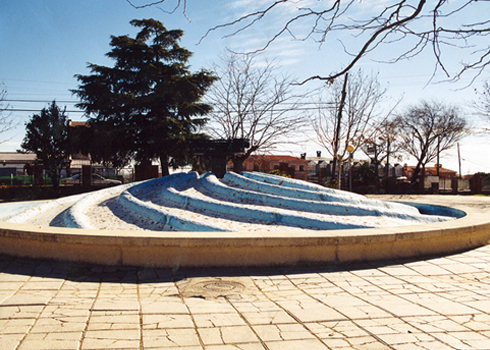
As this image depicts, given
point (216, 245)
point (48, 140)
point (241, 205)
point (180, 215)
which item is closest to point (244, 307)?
point (216, 245)

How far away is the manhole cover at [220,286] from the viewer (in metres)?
3.25

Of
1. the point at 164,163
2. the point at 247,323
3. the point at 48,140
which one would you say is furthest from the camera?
the point at 164,163

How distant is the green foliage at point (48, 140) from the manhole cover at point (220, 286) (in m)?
16.7

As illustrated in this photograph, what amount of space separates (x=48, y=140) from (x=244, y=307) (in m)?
18.3

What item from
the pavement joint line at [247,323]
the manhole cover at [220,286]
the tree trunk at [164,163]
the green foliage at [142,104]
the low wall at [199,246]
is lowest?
the pavement joint line at [247,323]

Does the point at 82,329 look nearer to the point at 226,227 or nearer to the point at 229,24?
the point at 229,24

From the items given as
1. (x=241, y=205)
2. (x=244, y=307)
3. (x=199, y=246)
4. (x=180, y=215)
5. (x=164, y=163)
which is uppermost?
(x=164, y=163)

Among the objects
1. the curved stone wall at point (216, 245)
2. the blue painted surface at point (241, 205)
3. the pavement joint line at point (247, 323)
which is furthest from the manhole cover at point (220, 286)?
the blue painted surface at point (241, 205)

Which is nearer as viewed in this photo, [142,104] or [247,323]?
[247,323]

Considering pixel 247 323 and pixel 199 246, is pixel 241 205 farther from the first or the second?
pixel 247 323

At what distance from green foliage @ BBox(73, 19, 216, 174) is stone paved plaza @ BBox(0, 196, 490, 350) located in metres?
16.5

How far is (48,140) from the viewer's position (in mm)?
18172

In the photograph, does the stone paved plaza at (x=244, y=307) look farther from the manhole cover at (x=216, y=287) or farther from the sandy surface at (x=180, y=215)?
the sandy surface at (x=180, y=215)

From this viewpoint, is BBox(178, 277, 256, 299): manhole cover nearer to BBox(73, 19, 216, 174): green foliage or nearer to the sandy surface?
the sandy surface
